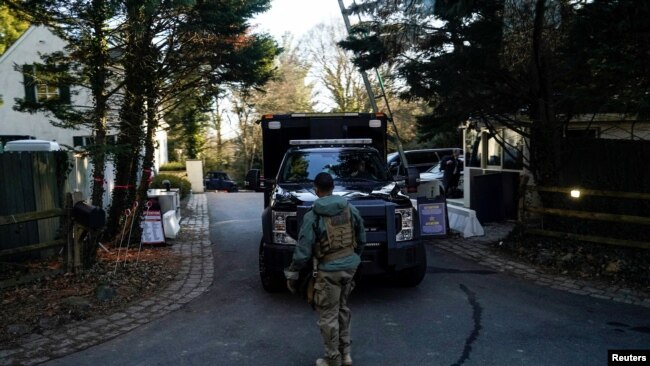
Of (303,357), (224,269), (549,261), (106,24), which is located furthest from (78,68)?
(549,261)

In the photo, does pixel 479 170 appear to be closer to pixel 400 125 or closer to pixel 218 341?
pixel 218 341

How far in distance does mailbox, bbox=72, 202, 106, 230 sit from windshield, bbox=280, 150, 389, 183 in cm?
256

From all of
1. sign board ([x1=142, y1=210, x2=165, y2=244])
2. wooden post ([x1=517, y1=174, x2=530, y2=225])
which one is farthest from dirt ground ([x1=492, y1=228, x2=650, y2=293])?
sign board ([x1=142, y1=210, x2=165, y2=244])

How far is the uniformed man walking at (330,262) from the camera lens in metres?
4.21

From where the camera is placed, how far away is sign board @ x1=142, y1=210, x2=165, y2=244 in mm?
10039

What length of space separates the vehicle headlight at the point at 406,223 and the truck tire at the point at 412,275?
61 cm

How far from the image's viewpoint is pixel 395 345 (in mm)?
4887

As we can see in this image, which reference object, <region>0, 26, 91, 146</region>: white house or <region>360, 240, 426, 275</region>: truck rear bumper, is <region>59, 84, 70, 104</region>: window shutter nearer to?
<region>360, 240, 426, 275</region>: truck rear bumper

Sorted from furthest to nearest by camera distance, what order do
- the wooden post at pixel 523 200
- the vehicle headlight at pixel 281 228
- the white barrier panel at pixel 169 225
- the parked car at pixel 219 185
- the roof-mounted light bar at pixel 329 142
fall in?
the parked car at pixel 219 185 < the white barrier panel at pixel 169 225 < the wooden post at pixel 523 200 < the roof-mounted light bar at pixel 329 142 < the vehicle headlight at pixel 281 228

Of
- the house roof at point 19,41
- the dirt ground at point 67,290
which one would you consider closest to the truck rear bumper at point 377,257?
the dirt ground at point 67,290

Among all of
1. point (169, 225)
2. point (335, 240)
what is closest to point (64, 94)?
point (169, 225)

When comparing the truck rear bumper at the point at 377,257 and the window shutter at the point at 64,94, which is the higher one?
the window shutter at the point at 64,94

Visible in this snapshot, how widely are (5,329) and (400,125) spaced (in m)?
34.5

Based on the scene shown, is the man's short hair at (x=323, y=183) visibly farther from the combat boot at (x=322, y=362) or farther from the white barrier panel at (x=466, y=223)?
the white barrier panel at (x=466, y=223)
